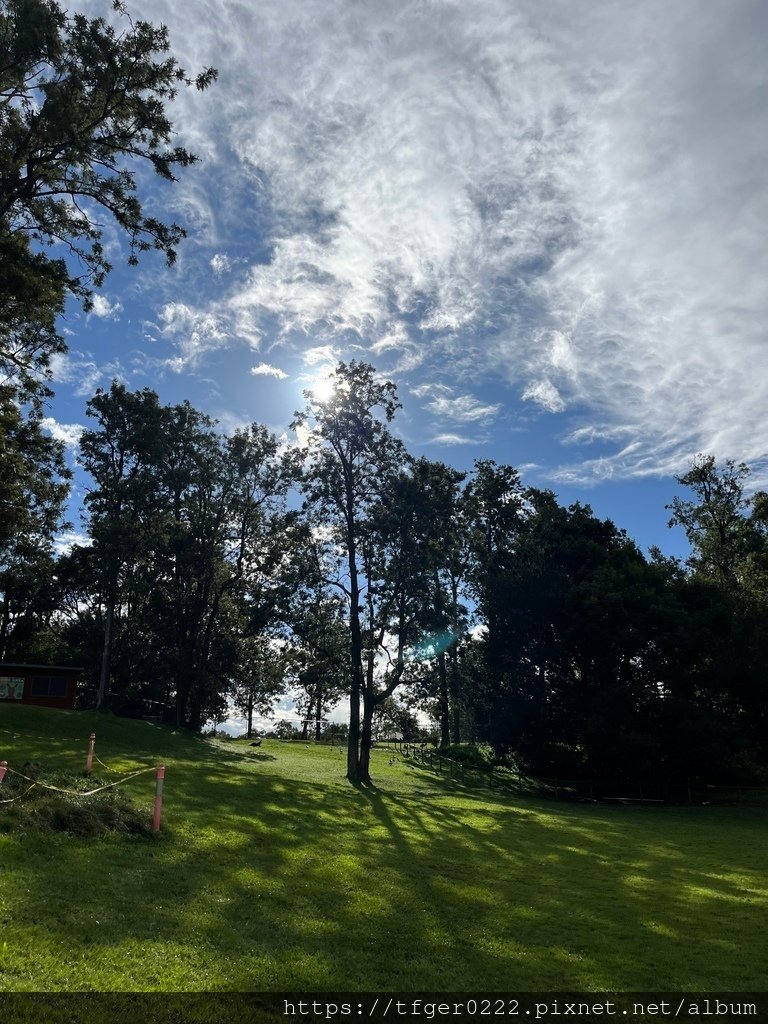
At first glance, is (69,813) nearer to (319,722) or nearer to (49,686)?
(49,686)

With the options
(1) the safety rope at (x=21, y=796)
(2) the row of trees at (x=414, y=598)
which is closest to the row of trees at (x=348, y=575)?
(2) the row of trees at (x=414, y=598)

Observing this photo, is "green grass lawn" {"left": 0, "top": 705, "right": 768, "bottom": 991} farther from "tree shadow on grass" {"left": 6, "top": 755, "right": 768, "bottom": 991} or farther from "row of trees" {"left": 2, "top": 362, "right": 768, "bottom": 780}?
"row of trees" {"left": 2, "top": 362, "right": 768, "bottom": 780}

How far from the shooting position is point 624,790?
126 ft

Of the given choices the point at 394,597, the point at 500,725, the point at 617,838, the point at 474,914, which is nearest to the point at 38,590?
the point at 394,597

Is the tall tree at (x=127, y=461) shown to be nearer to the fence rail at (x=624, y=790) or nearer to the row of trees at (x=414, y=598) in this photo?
the row of trees at (x=414, y=598)

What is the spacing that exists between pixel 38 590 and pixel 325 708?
40.8 m

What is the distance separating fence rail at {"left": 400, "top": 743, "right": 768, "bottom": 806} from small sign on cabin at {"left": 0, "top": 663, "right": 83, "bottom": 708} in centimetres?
2597

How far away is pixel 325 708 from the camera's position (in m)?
82.1

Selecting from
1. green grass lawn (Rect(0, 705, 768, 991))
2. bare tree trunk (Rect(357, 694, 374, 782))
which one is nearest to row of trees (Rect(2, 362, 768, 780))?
bare tree trunk (Rect(357, 694, 374, 782))

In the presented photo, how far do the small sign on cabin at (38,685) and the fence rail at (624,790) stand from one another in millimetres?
25974

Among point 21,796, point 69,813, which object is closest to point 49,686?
point 21,796

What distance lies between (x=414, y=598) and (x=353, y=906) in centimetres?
2611

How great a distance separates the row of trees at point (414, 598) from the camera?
3591cm

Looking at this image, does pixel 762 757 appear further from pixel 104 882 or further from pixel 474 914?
pixel 104 882
